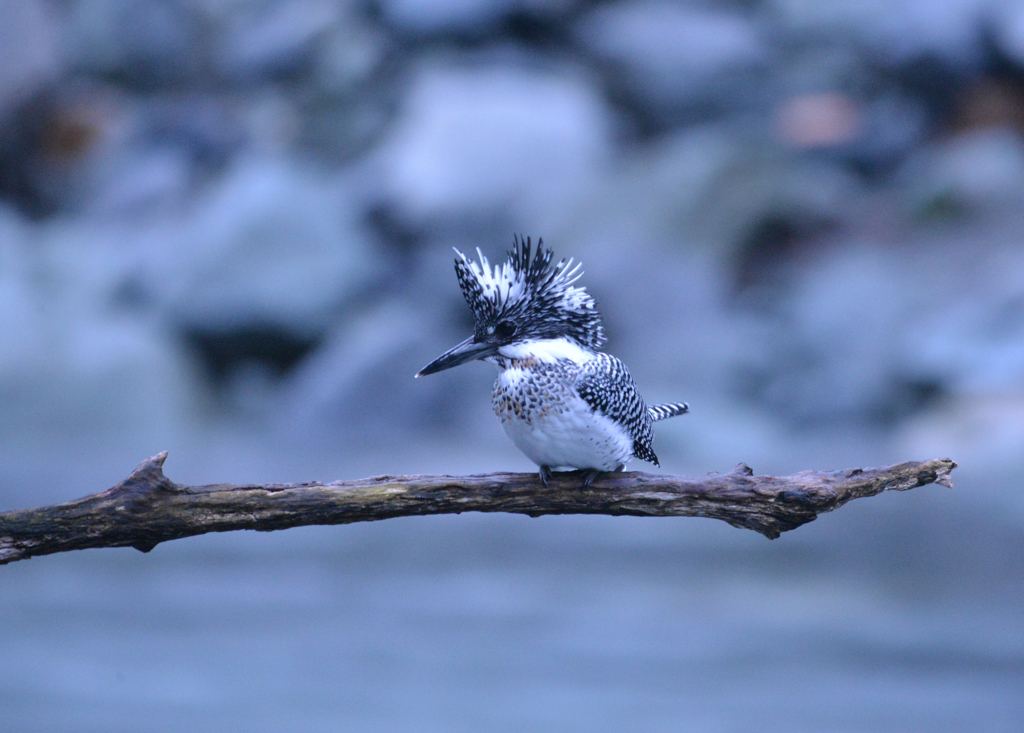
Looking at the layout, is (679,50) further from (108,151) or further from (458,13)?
(108,151)

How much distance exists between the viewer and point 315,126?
312 inches

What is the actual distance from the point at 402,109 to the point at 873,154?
3.58 meters

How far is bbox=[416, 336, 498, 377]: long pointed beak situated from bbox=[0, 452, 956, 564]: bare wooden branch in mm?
246

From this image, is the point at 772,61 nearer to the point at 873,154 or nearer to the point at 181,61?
the point at 873,154

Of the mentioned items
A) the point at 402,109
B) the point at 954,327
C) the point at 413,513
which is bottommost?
the point at 413,513

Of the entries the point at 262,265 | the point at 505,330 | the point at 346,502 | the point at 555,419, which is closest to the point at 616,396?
the point at 555,419

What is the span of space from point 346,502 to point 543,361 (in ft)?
1.83

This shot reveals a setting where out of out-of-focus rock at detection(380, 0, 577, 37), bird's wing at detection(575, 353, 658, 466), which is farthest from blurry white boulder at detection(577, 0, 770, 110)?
bird's wing at detection(575, 353, 658, 466)

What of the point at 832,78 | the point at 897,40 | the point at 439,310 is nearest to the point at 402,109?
the point at 439,310

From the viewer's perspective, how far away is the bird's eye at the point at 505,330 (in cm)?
235

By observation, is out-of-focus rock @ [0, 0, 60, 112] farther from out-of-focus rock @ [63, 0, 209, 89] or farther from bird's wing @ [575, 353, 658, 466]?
bird's wing @ [575, 353, 658, 466]

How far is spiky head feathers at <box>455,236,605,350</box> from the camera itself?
231 centimetres

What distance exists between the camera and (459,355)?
2307 mm

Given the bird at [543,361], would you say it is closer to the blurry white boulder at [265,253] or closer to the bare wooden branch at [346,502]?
the bare wooden branch at [346,502]
